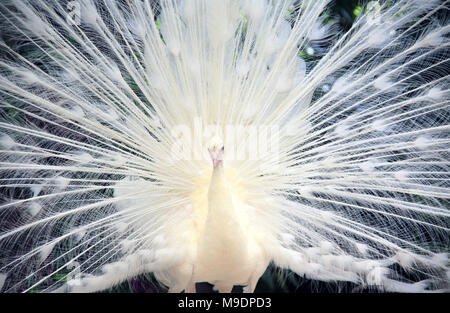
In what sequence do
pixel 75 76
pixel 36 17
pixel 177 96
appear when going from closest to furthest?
pixel 36 17, pixel 75 76, pixel 177 96

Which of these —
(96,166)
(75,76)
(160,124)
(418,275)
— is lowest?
(418,275)

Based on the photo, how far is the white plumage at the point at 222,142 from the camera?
6.26 ft

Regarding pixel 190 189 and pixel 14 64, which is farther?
pixel 190 189

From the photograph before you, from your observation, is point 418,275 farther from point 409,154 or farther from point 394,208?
point 409,154

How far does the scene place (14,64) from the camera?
190 centimetres

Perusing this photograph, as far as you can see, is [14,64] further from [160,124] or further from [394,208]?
[394,208]

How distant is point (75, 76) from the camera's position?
6.48 ft

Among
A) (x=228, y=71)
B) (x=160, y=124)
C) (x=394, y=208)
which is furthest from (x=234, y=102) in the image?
(x=394, y=208)

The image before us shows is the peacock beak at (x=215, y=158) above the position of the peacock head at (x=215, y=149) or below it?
below

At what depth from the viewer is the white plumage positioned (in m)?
1.91

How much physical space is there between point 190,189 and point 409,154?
0.94m

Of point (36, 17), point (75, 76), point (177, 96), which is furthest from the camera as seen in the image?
point (177, 96)

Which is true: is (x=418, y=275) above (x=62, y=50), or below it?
below

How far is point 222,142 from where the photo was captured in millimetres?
1932
